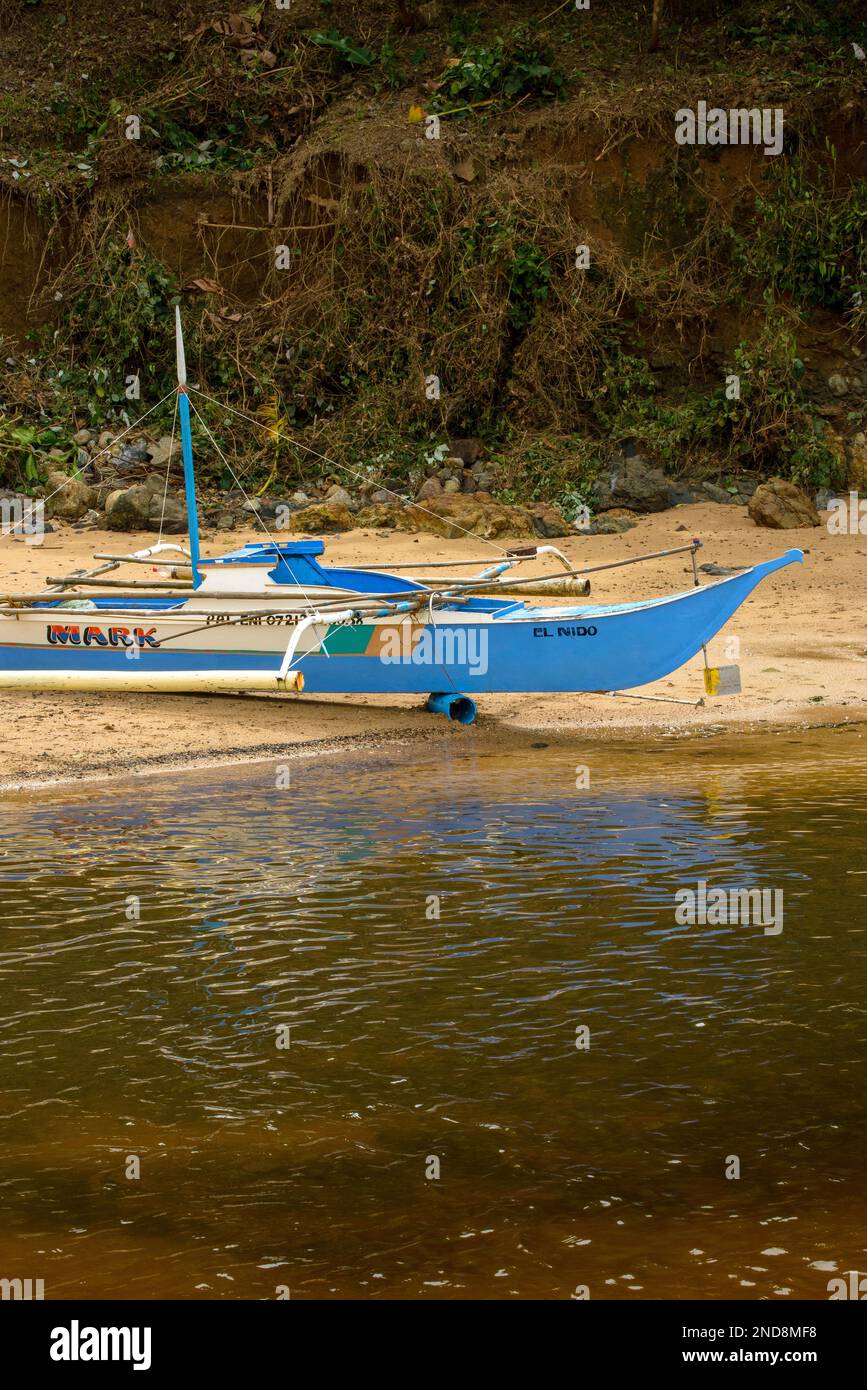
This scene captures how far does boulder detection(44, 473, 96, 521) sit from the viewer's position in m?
17.0

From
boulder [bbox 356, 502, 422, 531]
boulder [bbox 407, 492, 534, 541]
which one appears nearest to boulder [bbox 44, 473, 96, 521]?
boulder [bbox 356, 502, 422, 531]

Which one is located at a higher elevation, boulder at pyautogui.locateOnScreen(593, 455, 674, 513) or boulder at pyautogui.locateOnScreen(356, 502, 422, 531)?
boulder at pyautogui.locateOnScreen(593, 455, 674, 513)

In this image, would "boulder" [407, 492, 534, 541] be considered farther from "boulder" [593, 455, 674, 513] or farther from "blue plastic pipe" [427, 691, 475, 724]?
"blue plastic pipe" [427, 691, 475, 724]

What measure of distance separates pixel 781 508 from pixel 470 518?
3.14 metres

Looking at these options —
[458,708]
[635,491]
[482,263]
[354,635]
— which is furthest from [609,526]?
[354,635]

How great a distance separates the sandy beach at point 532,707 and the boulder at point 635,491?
1.98 meters

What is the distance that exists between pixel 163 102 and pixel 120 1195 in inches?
770

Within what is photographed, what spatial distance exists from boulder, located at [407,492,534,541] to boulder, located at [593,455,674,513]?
118 centimetres

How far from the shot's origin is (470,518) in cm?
1617

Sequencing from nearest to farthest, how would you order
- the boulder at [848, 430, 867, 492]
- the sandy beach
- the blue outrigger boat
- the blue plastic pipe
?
1. the sandy beach
2. the blue outrigger boat
3. the blue plastic pipe
4. the boulder at [848, 430, 867, 492]

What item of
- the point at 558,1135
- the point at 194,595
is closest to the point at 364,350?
the point at 194,595

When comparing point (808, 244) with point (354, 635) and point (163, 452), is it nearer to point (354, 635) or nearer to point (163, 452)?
point (163, 452)

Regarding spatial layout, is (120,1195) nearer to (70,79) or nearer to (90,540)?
(90,540)

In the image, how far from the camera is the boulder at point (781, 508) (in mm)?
16109
